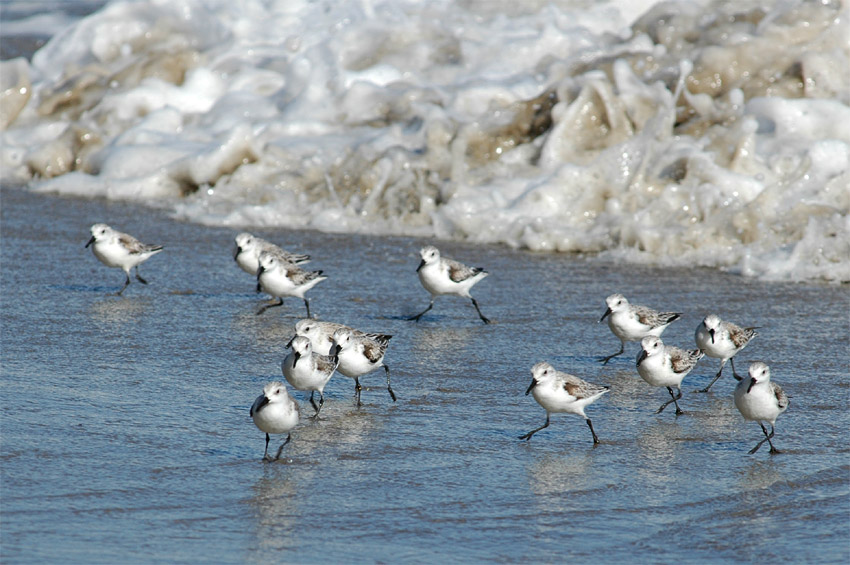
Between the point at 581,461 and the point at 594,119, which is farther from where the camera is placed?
the point at 594,119

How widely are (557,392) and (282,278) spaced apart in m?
3.36

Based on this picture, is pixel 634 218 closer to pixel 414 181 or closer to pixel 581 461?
pixel 414 181

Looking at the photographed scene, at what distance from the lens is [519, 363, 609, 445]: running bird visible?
5672 millimetres

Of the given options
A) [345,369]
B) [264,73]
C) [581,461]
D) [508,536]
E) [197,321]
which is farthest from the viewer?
[264,73]

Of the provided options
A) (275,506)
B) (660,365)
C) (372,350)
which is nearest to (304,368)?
(372,350)

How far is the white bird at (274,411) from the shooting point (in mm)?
5141

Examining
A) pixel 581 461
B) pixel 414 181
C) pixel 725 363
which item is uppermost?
pixel 581 461

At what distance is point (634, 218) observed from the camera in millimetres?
10961

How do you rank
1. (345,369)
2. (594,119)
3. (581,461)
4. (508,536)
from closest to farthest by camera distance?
(508,536) < (581,461) < (345,369) < (594,119)

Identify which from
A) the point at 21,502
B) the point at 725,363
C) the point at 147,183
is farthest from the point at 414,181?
the point at 21,502

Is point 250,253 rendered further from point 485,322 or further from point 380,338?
point 380,338

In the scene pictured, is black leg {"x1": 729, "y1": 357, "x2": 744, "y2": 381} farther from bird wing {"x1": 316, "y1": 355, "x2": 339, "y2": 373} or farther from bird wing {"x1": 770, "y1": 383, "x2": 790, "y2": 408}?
bird wing {"x1": 316, "y1": 355, "x2": 339, "y2": 373}

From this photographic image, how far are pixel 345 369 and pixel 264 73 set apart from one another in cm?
1138

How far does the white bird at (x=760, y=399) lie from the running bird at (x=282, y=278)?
381cm
